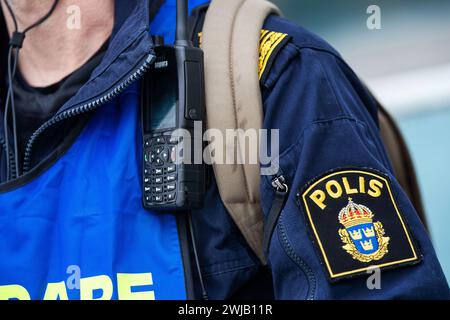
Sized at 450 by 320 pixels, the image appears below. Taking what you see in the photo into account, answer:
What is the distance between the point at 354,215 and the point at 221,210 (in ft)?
0.86

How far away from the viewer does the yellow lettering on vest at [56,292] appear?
51.8 inches

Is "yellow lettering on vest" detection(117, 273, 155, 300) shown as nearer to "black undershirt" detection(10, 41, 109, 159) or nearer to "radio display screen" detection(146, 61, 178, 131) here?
"radio display screen" detection(146, 61, 178, 131)

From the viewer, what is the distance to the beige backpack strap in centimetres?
128

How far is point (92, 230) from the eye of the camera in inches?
52.2

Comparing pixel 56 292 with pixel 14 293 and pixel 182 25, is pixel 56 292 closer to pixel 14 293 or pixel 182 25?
pixel 14 293

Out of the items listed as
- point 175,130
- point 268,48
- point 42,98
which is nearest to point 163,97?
point 175,130

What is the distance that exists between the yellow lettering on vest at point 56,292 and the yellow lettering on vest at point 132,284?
104 mm

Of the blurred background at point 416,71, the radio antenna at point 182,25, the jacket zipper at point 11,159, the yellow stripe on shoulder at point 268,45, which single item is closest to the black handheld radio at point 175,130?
the radio antenna at point 182,25

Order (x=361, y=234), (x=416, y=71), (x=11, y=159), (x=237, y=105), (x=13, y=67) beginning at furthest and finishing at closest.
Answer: (x=416, y=71)
(x=13, y=67)
(x=11, y=159)
(x=237, y=105)
(x=361, y=234)

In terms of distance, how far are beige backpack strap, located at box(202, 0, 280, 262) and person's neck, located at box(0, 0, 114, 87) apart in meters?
0.31
